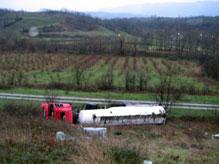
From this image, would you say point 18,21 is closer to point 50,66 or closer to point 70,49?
point 70,49

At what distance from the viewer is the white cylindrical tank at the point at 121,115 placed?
2338 centimetres

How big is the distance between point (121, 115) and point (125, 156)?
48.9ft

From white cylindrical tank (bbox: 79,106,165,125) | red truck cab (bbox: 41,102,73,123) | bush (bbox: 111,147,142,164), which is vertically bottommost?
white cylindrical tank (bbox: 79,106,165,125)

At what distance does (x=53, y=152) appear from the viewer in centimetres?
986

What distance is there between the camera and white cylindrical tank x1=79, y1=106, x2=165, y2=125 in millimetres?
23375

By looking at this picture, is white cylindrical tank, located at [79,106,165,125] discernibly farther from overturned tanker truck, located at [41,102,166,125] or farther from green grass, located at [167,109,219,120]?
green grass, located at [167,109,219,120]

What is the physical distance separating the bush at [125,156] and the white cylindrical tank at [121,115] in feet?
44.4

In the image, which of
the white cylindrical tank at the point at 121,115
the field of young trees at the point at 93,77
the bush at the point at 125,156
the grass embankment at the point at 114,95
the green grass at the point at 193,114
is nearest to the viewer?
the bush at the point at 125,156

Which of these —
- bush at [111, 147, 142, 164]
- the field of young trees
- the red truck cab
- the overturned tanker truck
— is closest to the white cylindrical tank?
A: the overturned tanker truck

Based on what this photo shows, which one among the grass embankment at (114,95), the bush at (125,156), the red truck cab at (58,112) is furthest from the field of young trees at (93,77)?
the bush at (125,156)

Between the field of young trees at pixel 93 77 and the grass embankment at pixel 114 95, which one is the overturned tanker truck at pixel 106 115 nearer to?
the grass embankment at pixel 114 95

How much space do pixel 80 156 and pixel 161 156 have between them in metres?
2.95

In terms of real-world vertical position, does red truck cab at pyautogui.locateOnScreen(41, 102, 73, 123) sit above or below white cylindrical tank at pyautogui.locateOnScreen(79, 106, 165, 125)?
above

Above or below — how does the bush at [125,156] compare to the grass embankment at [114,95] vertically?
above
